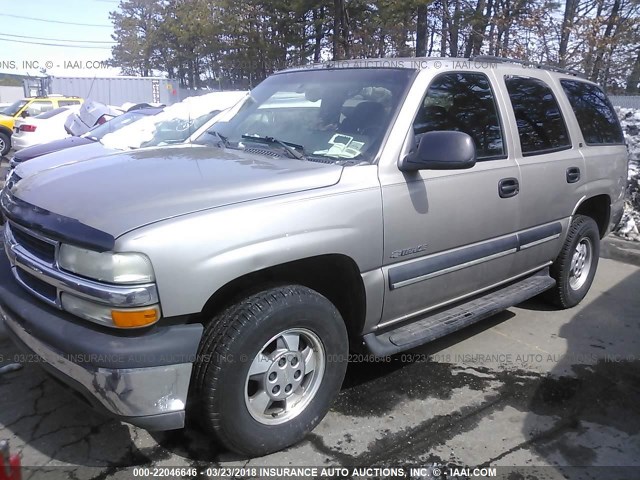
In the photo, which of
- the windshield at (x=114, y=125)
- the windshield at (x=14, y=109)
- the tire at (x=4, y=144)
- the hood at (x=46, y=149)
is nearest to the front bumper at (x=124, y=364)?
the hood at (x=46, y=149)

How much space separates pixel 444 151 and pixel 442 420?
5.04 feet

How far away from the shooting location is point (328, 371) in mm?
2850

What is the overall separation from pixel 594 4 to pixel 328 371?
2210 centimetres

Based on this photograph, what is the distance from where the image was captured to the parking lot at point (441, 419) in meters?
2.75

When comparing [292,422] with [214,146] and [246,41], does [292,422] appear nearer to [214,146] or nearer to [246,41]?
[214,146]

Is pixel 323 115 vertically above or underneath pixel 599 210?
above

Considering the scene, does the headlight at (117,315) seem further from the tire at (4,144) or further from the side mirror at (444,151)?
the tire at (4,144)

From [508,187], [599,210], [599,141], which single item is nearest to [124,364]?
[508,187]

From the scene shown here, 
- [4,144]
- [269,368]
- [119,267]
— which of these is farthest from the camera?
[4,144]

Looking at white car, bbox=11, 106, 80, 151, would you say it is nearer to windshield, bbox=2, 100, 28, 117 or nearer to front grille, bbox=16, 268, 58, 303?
windshield, bbox=2, 100, 28, 117

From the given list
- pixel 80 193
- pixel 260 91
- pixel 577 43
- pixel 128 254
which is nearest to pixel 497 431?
pixel 128 254

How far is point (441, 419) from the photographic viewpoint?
3152 mm

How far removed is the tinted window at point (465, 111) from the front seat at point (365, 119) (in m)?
0.22

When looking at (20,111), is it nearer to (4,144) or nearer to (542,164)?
(4,144)
